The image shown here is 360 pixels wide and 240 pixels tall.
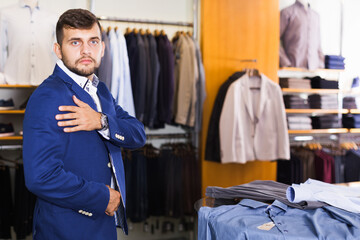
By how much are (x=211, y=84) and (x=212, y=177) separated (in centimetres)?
104

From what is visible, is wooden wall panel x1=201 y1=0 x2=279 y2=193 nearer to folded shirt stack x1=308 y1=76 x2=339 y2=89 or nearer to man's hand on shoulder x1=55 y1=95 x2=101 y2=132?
folded shirt stack x1=308 y1=76 x2=339 y2=89

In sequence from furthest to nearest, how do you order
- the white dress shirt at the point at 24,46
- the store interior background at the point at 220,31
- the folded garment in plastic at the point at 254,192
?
the store interior background at the point at 220,31, the white dress shirt at the point at 24,46, the folded garment in plastic at the point at 254,192

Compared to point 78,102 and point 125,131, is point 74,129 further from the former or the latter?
point 125,131

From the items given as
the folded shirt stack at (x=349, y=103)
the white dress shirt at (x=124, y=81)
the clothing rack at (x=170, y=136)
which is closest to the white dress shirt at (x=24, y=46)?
the white dress shirt at (x=124, y=81)

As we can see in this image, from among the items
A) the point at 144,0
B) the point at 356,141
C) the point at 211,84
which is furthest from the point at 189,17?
the point at 356,141

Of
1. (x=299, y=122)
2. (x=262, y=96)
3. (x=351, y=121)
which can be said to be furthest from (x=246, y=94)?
(x=351, y=121)

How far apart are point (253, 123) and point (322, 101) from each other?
4.37 feet

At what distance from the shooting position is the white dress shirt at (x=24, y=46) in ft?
11.9

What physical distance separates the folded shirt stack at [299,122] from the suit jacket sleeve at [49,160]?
3625mm

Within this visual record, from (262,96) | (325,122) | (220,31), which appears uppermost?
(220,31)

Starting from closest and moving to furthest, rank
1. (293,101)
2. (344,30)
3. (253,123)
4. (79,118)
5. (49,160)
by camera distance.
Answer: (49,160), (79,118), (253,123), (293,101), (344,30)

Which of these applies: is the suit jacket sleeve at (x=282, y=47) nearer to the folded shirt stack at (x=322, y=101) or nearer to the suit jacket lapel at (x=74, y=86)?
the folded shirt stack at (x=322, y=101)

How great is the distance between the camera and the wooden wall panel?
13.6 ft

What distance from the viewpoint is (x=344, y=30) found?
5.18 m
